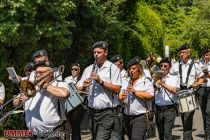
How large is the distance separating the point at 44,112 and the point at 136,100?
2.11 metres

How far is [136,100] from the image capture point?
23.3 feet

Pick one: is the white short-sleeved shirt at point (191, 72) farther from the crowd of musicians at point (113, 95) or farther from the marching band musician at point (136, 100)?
the marching band musician at point (136, 100)

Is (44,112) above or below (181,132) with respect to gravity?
above

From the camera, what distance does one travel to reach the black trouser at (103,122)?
21.9 feet

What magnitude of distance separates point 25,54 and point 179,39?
37.8 meters

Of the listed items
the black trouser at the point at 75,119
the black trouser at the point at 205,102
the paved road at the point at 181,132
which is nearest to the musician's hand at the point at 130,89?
the black trouser at the point at 75,119

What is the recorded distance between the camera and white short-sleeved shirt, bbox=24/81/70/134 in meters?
5.38

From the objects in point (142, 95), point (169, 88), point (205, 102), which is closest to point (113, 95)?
point (142, 95)

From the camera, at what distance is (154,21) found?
22344 mm

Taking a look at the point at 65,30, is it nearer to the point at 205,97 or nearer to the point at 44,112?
the point at 205,97

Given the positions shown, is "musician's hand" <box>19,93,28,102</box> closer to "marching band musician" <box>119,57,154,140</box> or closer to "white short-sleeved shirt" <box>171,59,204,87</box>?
"marching band musician" <box>119,57,154,140</box>

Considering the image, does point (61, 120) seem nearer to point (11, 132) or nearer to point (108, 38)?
point (11, 132)

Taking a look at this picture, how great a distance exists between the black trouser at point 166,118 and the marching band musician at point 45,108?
145 inches

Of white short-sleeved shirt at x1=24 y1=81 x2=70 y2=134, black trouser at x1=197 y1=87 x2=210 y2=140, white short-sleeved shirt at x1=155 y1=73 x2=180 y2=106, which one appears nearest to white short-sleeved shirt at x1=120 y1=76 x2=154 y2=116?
white short-sleeved shirt at x1=155 y1=73 x2=180 y2=106
